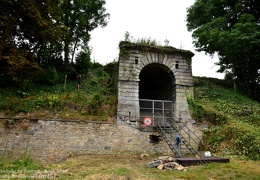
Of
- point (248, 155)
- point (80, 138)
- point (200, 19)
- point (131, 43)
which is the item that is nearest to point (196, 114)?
point (248, 155)

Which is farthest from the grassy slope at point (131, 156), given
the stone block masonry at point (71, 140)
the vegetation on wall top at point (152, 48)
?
the vegetation on wall top at point (152, 48)

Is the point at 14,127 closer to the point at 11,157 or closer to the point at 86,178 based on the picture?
the point at 11,157

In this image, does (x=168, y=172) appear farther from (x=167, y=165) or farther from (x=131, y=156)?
(x=131, y=156)

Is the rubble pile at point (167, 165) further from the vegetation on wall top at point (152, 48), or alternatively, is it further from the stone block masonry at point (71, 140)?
the vegetation on wall top at point (152, 48)

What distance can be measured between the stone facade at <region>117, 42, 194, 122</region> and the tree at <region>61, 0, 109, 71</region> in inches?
254

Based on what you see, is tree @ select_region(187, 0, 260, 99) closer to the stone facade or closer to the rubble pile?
the stone facade

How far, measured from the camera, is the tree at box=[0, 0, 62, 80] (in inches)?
430

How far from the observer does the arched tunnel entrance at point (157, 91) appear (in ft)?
40.1

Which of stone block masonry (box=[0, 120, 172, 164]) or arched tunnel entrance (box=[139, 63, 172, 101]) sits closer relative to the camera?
stone block masonry (box=[0, 120, 172, 164])

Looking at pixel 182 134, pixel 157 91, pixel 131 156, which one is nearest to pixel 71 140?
pixel 131 156

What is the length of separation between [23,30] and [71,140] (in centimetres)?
773

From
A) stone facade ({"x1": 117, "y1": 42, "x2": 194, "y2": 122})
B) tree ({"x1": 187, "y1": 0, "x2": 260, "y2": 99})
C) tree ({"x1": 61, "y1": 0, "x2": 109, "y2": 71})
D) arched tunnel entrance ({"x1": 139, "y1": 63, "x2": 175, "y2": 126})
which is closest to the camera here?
stone facade ({"x1": 117, "y1": 42, "x2": 194, "y2": 122})

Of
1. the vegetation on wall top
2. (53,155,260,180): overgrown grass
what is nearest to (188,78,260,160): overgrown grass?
(53,155,260,180): overgrown grass

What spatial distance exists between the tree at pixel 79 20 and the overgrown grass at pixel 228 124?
10.2 metres
